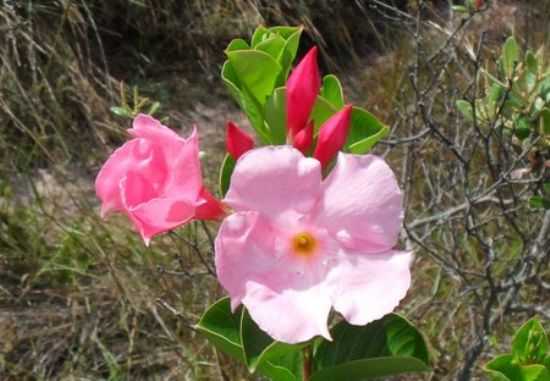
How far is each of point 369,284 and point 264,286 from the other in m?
0.09

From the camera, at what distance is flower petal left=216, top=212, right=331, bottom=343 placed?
685mm

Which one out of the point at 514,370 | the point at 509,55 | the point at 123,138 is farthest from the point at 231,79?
the point at 123,138

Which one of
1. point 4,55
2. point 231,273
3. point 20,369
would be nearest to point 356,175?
point 231,273

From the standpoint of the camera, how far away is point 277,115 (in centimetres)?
76

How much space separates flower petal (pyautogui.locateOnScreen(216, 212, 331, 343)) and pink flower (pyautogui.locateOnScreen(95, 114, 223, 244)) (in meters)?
0.05

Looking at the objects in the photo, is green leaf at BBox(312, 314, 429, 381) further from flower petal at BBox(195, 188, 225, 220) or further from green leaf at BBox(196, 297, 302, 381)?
flower petal at BBox(195, 188, 225, 220)

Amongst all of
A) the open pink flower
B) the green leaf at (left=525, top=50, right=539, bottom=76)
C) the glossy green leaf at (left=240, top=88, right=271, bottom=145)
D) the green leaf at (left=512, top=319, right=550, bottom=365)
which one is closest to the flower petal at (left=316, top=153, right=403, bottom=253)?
the open pink flower

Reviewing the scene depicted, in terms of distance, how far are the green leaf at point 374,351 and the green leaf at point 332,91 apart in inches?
9.1

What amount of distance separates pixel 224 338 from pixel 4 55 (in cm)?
221

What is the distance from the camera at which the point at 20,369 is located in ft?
6.85

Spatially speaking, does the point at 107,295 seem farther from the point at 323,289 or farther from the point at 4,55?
the point at 323,289

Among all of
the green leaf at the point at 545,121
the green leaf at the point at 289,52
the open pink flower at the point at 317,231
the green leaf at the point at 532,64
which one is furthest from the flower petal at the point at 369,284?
the green leaf at the point at 532,64

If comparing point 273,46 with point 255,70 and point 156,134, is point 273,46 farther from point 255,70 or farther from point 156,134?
point 156,134

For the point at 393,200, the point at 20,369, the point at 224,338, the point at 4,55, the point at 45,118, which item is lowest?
the point at 20,369
